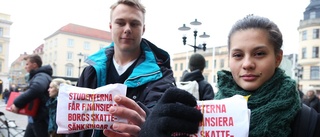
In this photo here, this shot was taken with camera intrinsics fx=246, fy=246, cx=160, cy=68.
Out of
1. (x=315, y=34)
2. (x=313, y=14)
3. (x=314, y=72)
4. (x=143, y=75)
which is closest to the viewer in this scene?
(x=143, y=75)

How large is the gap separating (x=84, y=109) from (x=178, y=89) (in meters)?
0.61

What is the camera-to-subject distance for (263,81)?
1.31m

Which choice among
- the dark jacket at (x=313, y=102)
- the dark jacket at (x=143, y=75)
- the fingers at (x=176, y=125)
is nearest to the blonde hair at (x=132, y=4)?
the dark jacket at (x=143, y=75)

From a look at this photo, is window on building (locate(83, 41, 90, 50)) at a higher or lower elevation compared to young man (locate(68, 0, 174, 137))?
→ higher

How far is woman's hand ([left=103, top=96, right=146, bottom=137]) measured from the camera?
129cm

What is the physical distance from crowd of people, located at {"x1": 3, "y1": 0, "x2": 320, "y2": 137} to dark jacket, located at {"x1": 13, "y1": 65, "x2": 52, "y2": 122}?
2.63m

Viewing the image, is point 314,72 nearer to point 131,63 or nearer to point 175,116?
point 131,63

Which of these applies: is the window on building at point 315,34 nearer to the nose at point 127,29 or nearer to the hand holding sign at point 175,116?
the nose at point 127,29

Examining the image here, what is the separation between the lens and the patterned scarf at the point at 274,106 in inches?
46.1

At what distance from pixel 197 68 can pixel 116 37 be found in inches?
97.7

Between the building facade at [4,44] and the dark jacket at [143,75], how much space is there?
55731mm

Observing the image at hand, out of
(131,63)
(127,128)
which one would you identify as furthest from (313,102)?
(127,128)

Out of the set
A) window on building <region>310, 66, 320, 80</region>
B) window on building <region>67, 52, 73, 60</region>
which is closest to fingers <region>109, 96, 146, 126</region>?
window on building <region>310, 66, 320, 80</region>

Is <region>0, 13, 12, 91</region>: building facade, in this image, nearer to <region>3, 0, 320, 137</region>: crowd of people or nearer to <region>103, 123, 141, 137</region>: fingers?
<region>3, 0, 320, 137</region>: crowd of people
